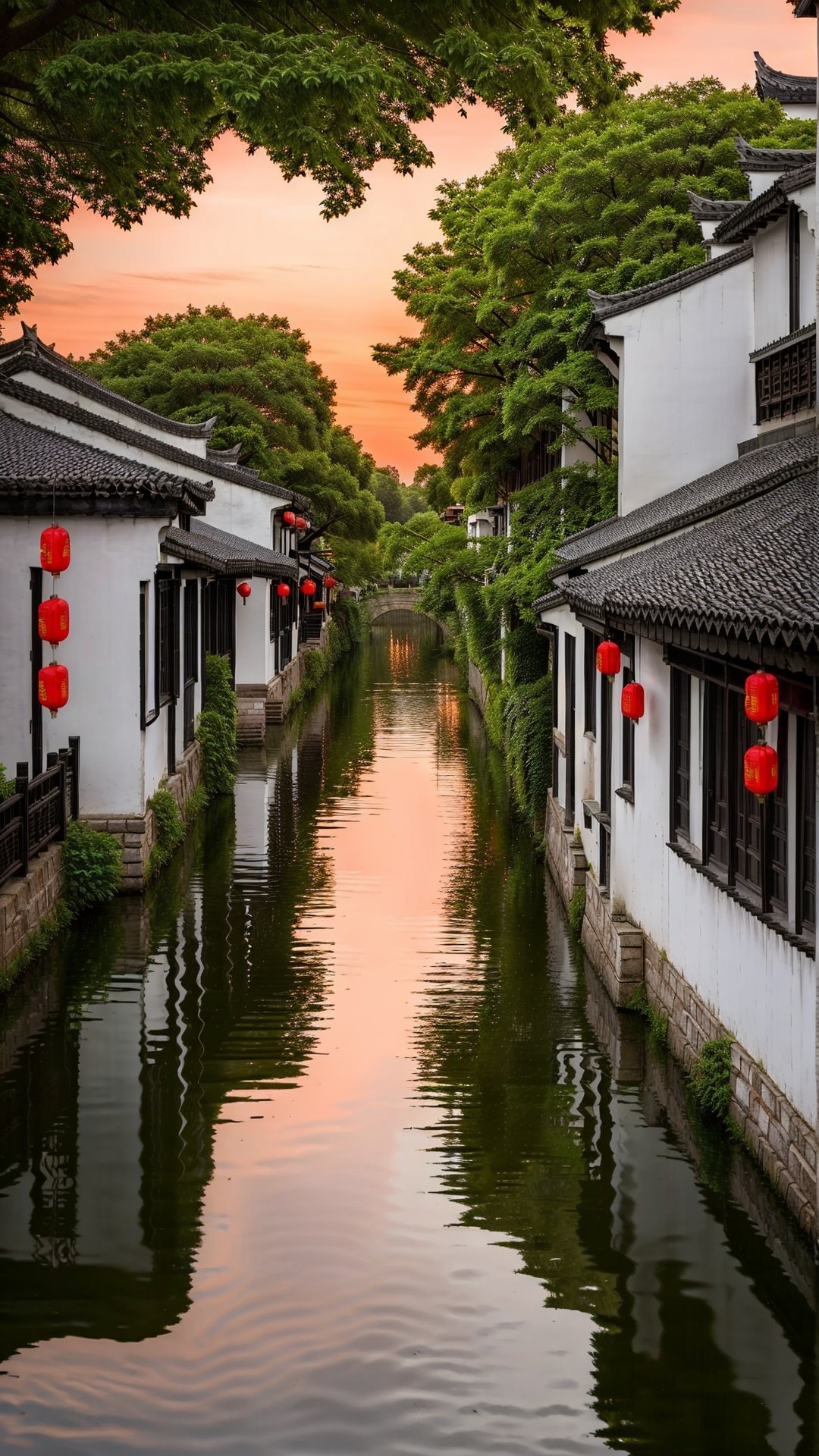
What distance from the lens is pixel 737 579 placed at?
→ 8.88m

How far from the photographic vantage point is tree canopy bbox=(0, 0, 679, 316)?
13.1m

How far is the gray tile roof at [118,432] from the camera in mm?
23391

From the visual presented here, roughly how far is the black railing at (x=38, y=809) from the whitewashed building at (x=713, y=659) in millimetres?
5628

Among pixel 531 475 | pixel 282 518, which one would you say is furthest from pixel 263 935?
pixel 282 518

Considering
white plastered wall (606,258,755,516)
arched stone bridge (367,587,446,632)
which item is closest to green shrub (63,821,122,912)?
white plastered wall (606,258,755,516)

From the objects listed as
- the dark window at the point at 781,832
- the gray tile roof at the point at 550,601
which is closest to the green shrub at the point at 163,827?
the gray tile roof at the point at 550,601

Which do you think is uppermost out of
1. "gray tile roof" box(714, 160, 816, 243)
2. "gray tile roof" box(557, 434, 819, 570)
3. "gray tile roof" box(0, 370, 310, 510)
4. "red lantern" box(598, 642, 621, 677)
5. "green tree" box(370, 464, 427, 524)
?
"green tree" box(370, 464, 427, 524)

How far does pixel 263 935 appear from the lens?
15.7 metres

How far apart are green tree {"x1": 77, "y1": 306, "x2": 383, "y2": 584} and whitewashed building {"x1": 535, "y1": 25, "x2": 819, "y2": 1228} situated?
25207mm

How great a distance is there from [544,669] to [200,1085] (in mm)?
14515

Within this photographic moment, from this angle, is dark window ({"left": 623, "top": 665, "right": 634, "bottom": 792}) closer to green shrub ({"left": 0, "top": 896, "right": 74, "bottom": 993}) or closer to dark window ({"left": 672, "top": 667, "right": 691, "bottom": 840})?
dark window ({"left": 672, "top": 667, "right": 691, "bottom": 840})

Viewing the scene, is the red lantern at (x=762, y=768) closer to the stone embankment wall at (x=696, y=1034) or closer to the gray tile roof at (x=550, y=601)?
the stone embankment wall at (x=696, y=1034)

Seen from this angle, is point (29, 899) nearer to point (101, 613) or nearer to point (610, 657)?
point (101, 613)

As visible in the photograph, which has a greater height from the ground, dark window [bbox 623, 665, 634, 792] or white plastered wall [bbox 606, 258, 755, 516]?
white plastered wall [bbox 606, 258, 755, 516]
